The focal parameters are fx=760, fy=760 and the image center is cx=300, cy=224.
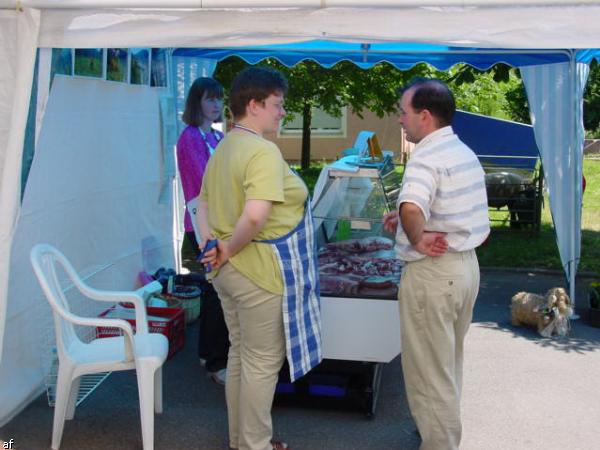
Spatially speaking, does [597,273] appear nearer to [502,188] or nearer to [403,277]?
[502,188]

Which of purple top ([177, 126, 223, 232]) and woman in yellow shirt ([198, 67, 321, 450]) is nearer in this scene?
woman in yellow shirt ([198, 67, 321, 450])

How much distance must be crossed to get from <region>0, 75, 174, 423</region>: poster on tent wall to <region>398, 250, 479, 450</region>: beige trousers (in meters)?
2.16

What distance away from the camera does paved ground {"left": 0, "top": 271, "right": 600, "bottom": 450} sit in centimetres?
394

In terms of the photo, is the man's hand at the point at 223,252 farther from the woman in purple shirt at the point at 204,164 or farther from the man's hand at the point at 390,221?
the woman in purple shirt at the point at 204,164

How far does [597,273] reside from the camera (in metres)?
8.01

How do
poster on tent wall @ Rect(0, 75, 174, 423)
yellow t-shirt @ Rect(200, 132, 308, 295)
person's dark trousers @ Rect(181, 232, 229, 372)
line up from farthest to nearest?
person's dark trousers @ Rect(181, 232, 229, 372), poster on tent wall @ Rect(0, 75, 174, 423), yellow t-shirt @ Rect(200, 132, 308, 295)

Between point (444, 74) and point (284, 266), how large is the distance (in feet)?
34.7

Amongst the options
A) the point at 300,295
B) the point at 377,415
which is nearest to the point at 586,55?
the point at 377,415

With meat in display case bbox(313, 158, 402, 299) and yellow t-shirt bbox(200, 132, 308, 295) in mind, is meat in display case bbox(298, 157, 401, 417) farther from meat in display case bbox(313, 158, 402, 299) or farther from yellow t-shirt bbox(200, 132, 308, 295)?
yellow t-shirt bbox(200, 132, 308, 295)

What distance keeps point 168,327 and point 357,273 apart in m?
1.62

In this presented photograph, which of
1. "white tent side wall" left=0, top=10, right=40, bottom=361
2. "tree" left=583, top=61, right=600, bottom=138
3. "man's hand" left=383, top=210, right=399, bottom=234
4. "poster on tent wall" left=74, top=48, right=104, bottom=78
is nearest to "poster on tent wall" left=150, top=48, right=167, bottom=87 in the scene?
"poster on tent wall" left=74, top=48, right=104, bottom=78

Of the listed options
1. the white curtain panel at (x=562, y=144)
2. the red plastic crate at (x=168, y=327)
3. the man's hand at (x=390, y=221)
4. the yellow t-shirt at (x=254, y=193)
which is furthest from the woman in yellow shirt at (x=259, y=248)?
the white curtain panel at (x=562, y=144)

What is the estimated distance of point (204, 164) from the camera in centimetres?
479

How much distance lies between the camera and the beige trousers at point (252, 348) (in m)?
3.28
